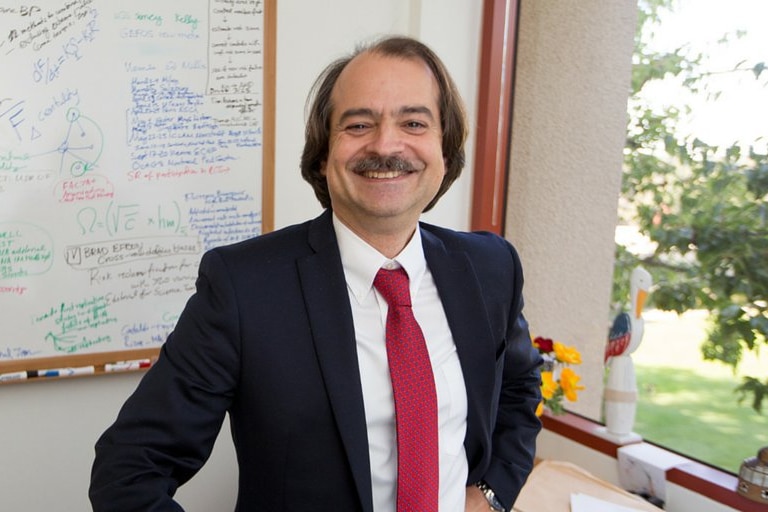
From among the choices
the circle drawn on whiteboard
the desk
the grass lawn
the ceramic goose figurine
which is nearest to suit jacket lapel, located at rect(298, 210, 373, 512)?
the desk

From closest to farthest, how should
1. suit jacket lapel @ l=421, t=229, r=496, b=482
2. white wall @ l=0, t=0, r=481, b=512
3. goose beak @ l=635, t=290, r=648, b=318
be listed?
suit jacket lapel @ l=421, t=229, r=496, b=482, white wall @ l=0, t=0, r=481, b=512, goose beak @ l=635, t=290, r=648, b=318

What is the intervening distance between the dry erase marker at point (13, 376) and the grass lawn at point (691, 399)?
1.77 m

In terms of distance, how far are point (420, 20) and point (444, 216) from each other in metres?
0.65

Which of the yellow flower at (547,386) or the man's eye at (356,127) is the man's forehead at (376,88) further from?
the yellow flower at (547,386)

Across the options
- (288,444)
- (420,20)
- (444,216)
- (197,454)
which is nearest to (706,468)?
(444,216)

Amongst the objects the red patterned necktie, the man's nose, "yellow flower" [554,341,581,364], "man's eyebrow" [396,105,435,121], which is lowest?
"yellow flower" [554,341,581,364]

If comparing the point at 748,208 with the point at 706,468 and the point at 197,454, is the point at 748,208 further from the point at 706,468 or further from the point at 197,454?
the point at 197,454

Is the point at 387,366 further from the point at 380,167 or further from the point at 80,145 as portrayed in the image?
the point at 80,145

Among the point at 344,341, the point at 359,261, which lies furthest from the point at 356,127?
the point at 344,341

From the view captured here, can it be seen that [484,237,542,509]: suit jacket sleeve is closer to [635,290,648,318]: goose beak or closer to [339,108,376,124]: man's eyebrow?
[339,108,376,124]: man's eyebrow

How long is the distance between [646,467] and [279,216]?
1.28m

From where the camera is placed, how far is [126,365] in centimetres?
188

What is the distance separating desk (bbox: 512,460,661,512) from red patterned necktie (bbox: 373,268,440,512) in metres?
0.67

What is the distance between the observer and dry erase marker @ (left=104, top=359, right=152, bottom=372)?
6.09 feet
